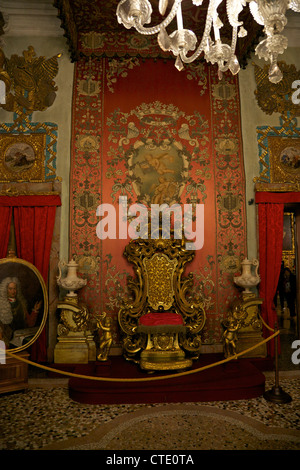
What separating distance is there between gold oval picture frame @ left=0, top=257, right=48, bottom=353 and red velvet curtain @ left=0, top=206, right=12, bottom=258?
0.76 m

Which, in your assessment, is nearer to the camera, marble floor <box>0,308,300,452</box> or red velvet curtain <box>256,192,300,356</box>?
marble floor <box>0,308,300,452</box>

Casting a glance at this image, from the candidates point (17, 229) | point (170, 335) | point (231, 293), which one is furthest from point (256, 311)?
point (17, 229)

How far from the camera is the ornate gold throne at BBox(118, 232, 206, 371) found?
4809 mm

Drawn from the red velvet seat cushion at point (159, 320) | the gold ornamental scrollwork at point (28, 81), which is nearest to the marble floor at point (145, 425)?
the red velvet seat cushion at point (159, 320)

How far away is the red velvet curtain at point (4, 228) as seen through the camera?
5730 millimetres

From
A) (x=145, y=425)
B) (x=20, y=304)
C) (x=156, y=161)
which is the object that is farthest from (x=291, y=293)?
(x=20, y=304)

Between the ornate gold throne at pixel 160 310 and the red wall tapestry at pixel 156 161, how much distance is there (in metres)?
0.35

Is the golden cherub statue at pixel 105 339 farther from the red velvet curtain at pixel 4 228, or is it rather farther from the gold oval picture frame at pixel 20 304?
the red velvet curtain at pixel 4 228

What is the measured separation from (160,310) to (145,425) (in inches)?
83.5

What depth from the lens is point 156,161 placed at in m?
6.19

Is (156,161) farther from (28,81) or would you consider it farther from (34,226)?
(28,81)

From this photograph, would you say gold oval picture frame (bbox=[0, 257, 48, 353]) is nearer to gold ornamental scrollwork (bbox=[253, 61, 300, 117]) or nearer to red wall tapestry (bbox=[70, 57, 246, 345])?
red wall tapestry (bbox=[70, 57, 246, 345])

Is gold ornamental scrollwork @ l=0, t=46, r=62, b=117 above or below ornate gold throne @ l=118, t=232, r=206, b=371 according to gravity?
above

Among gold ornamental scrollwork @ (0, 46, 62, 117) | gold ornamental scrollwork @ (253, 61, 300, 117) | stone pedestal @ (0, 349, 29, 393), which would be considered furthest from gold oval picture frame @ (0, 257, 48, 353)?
gold ornamental scrollwork @ (253, 61, 300, 117)
